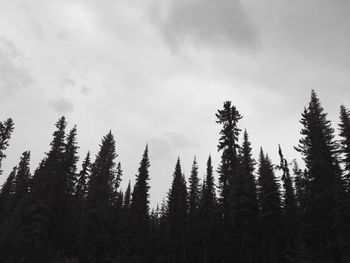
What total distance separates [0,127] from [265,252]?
145 feet

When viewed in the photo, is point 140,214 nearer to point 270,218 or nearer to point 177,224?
point 177,224

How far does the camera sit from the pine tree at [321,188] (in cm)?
3153

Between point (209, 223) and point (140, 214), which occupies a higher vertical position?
point (140, 214)

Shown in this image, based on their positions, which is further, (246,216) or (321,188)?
(246,216)

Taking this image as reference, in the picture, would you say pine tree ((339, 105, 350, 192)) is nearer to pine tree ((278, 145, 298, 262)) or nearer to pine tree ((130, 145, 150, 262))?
pine tree ((278, 145, 298, 262))

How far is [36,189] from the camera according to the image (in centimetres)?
3922

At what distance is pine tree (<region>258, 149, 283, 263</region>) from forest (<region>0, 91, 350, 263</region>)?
12cm

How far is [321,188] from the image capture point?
32.6m

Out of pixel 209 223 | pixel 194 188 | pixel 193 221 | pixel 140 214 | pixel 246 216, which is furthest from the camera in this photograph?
pixel 194 188

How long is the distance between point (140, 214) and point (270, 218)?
21.8m

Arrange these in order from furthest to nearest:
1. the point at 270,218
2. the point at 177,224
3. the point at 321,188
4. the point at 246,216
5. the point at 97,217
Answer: the point at 177,224 < the point at 97,217 < the point at 270,218 < the point at 246,216 < the point at 321,188

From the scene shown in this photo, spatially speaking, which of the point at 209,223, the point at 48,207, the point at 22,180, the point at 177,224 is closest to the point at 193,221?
the point at 177,224

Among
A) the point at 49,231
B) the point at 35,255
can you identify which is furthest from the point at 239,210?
the point at 49,231

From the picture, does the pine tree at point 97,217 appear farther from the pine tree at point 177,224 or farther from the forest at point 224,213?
the pine tree at point 177,224
